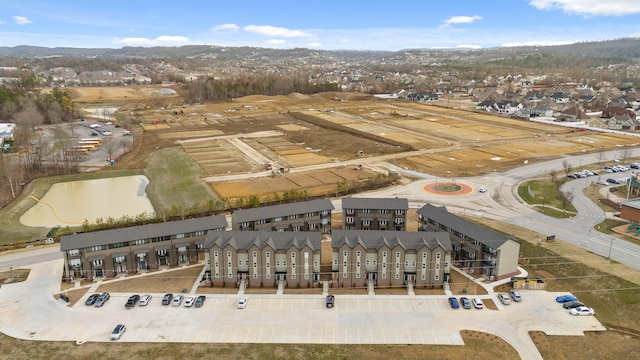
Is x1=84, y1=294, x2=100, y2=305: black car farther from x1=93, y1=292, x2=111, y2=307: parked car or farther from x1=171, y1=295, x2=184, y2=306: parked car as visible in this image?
x1=171, y1=295, x2=184, y2=306: parked car

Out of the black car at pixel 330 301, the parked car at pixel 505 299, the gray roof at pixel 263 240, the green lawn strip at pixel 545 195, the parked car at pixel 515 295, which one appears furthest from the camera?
the green lawn strip at pixel 545 195

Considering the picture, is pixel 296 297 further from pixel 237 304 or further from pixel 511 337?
pixel 511 337

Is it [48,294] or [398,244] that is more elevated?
[398,244]

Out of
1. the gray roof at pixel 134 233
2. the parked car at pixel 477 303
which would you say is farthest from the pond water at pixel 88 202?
the parked car at pixel 477 303

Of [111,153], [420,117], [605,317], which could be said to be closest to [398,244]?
[605,317]

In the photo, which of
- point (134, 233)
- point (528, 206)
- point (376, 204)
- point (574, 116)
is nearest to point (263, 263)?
point (134, 233)

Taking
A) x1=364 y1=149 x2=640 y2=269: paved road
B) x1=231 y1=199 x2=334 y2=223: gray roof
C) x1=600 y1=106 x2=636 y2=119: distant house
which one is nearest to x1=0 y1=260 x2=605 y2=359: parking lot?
Result: x1=231 y1=199 x2=334 y2=223: gray roof

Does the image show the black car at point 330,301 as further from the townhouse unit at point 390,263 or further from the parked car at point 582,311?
the parked car at point 582,311
